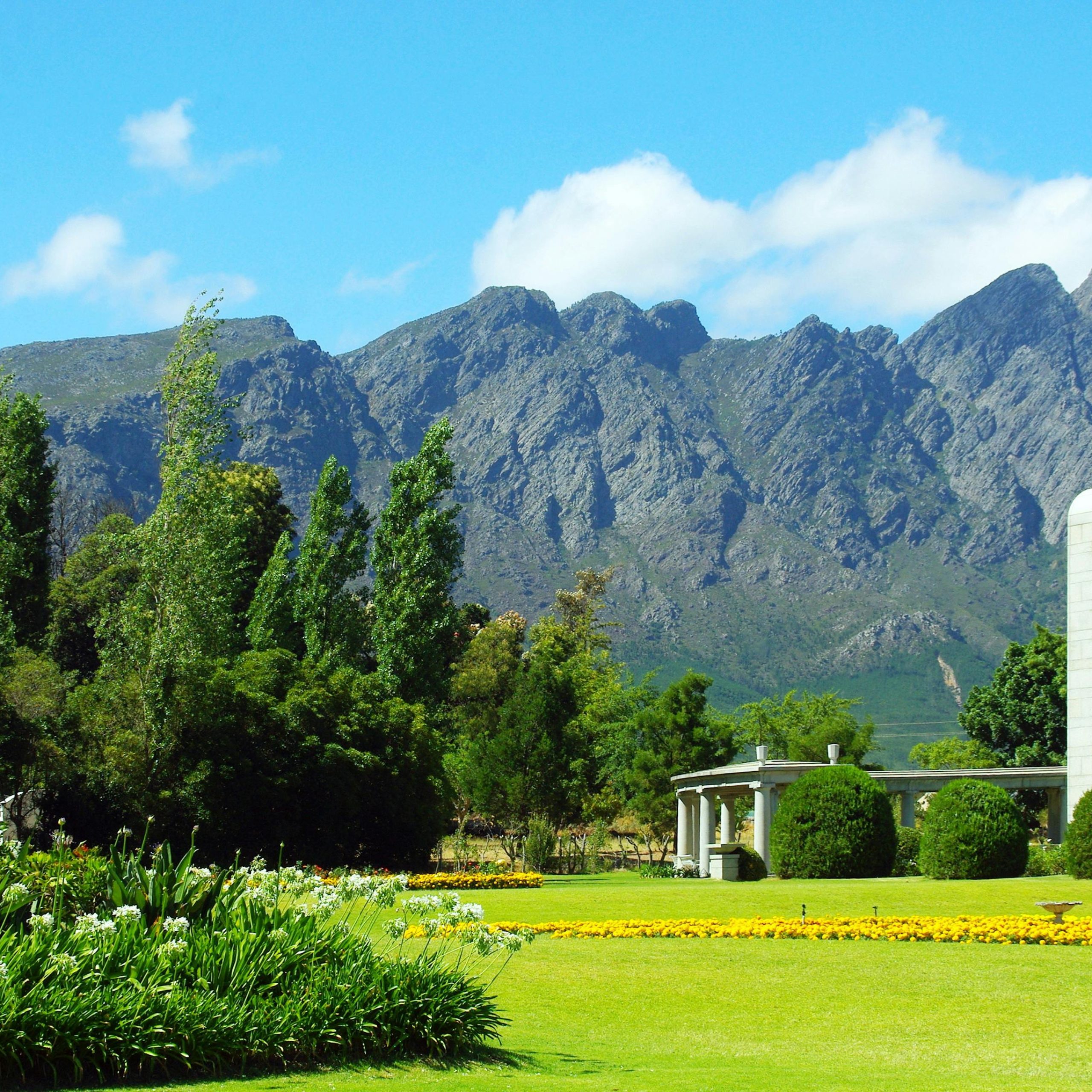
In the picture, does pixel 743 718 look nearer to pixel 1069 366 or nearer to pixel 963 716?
pixel 963 716

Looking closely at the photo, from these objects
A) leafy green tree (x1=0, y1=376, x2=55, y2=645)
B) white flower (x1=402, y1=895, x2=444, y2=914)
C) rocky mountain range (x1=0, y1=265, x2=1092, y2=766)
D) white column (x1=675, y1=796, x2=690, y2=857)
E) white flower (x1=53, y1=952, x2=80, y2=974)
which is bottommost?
white column (x1=675, y1=796, x2=690, y2=857)

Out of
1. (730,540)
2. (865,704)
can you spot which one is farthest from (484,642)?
(730,540)

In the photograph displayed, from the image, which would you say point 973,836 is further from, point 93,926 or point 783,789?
point 93,926

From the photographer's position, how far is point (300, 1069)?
761 cm

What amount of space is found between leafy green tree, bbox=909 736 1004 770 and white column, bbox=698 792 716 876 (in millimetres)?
12381

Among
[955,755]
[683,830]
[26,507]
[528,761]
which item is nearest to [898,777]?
[683,830]

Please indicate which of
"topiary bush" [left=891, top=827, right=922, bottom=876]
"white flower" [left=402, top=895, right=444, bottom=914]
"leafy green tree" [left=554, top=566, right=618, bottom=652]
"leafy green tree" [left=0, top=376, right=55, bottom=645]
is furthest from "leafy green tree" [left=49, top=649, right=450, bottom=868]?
"leafy green tree" [left=554, top=566, right=618, bottom=652]

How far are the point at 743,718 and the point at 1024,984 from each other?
4578cm

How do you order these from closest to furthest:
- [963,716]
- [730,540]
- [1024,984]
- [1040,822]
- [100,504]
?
1. [1024,984]
2. [1040,822]
3. [963,716]
4. [100,504]
5. [730,540]

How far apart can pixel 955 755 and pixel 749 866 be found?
3353 centimetres

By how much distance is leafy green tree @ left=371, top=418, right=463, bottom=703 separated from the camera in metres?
37.3

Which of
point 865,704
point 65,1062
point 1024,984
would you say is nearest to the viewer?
point 65,1062

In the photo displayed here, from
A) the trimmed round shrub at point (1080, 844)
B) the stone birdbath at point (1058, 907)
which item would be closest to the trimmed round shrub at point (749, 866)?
the trimmed round shrub at point (1080, 844)

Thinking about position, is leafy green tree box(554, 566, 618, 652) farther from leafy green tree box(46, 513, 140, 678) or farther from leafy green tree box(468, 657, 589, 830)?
leafy green tree box(468, 657, 589, 830)
